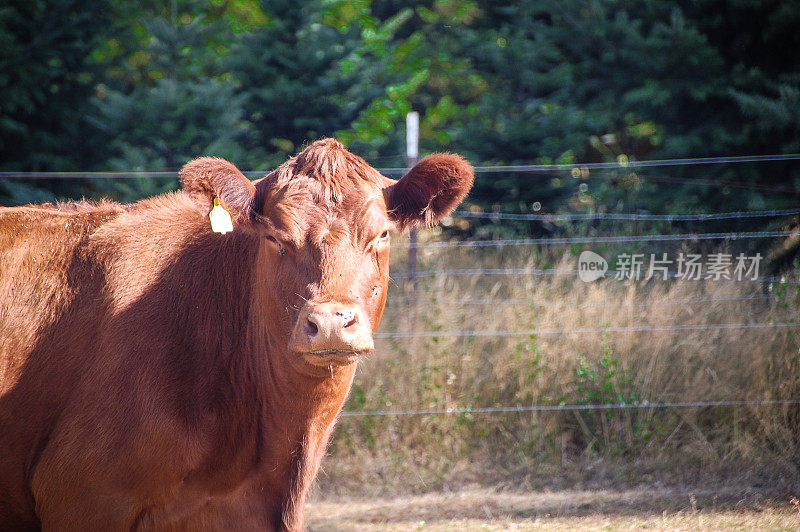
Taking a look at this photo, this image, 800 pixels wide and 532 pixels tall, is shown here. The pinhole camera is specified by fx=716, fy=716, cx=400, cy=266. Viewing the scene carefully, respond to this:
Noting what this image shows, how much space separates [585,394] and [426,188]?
3335 millimetres

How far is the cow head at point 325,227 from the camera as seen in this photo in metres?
2.52

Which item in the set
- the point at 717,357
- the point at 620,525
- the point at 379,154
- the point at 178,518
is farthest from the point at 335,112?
the point at 178,518

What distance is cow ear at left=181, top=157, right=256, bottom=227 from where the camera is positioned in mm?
2951

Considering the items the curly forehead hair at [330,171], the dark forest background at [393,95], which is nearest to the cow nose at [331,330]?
the curly forehead hair at [330,171]

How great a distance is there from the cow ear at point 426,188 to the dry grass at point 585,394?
2953 millimetres

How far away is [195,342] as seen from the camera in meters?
3.04

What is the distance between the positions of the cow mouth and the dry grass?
320cm

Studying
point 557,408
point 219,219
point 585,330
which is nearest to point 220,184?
point 219,219

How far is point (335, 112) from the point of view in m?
8.09

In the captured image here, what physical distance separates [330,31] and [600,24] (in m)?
3.02

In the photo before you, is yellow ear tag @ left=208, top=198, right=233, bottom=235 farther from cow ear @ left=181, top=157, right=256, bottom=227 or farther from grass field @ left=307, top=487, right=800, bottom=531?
grass field @ left=307, top=487, right=800, bottom=531

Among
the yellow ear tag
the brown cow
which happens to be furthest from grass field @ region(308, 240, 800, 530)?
the yellow ear tag

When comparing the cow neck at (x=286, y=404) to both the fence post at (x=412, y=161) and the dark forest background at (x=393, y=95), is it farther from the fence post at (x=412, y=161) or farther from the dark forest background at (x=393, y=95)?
the dark forest background at (x=393, y=95)

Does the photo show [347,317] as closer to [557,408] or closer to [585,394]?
[557,408]
